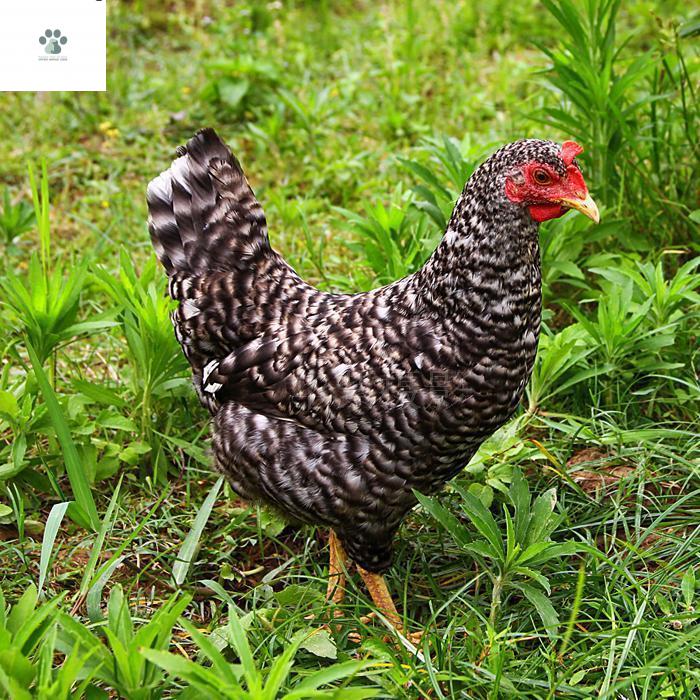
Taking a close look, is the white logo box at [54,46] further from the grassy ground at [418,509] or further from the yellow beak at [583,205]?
the yellow beak at [583,205]

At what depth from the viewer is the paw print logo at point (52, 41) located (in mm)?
2898

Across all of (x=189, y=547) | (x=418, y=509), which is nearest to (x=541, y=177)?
(x=418, y=509)

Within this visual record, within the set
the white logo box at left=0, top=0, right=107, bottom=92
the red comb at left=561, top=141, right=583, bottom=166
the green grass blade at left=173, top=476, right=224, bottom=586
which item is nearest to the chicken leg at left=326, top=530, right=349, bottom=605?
the green grass blade at left=173, top=476, right=224, bottom=586

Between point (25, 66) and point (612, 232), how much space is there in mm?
2404

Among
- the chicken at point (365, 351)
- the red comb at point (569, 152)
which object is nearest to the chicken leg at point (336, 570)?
the chicken at point (365, 351)

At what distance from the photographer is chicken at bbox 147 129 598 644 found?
2.45 meters

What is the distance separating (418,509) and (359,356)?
2.58 ft

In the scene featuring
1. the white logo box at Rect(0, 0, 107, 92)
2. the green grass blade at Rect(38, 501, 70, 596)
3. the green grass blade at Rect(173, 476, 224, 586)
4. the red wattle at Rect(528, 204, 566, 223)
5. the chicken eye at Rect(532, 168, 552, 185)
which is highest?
the white logo box at Rect(0, 0, 107, 92)

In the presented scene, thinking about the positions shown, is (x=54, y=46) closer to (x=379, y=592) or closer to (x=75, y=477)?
(x=75, y=477)

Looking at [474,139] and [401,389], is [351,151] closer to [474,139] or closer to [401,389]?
[474,139]

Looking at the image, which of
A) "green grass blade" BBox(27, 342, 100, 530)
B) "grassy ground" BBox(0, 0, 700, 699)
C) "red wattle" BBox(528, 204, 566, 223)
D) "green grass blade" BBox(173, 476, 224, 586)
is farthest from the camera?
"green grass blade" BBox(173, 476, 224, 586)

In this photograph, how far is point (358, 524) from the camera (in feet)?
8.63

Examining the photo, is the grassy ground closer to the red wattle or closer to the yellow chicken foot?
the yellow chicken foot

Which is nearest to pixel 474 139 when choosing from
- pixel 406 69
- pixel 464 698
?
pixel 406 69
